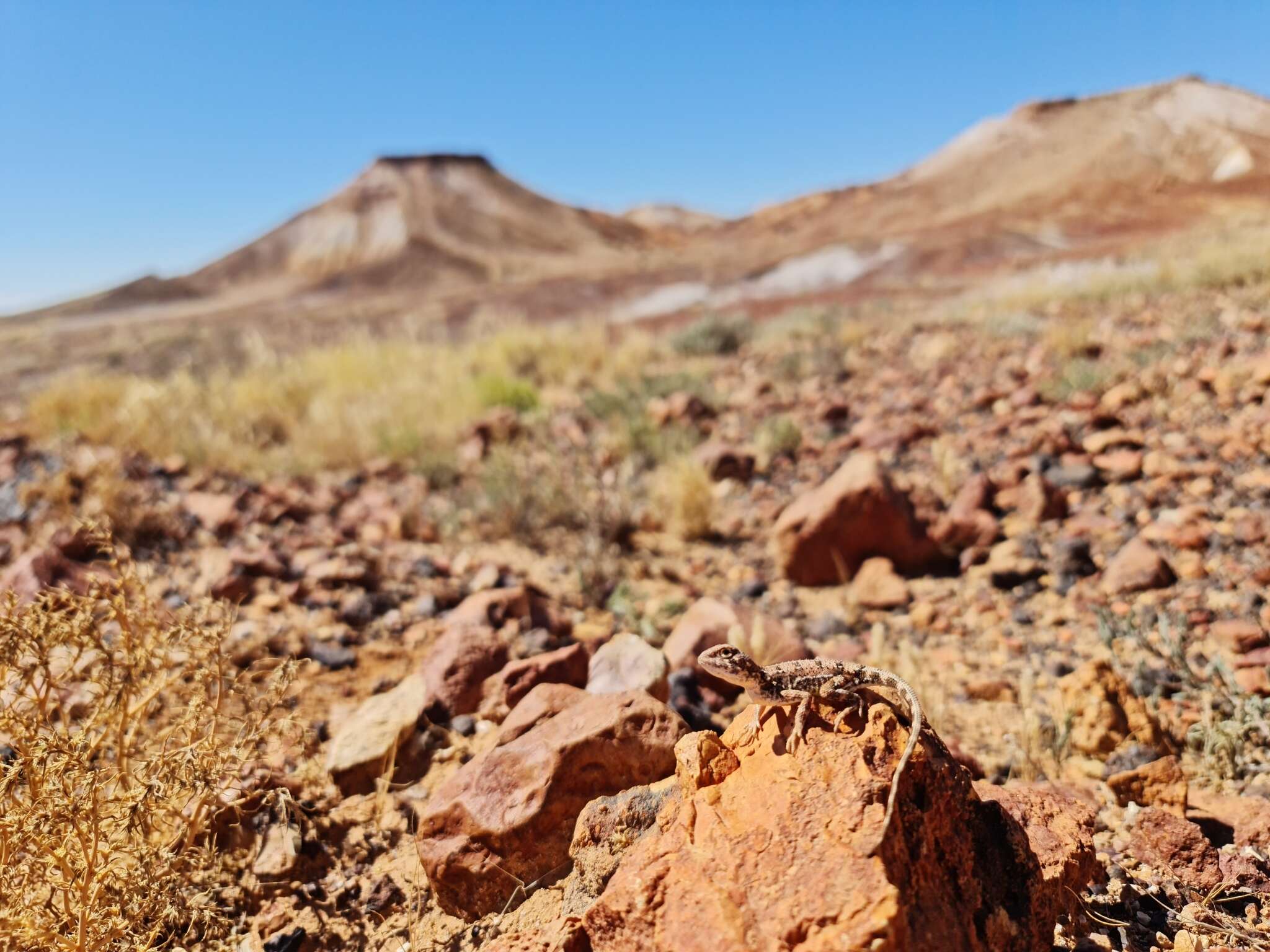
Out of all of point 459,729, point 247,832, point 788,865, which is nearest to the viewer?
point 788,865

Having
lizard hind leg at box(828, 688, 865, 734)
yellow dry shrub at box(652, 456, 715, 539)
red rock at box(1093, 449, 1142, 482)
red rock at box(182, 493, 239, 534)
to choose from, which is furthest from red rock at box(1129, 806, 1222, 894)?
red rock at box(182, 493, 239, 534)

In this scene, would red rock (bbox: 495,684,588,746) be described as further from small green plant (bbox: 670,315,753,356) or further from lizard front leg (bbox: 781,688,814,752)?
small green plant (bbox: 670,315,753,356)

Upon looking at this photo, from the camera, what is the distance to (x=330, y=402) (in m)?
7.41

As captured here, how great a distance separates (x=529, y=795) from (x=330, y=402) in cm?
618

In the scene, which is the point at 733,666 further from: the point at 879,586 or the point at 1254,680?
the point at 879,586

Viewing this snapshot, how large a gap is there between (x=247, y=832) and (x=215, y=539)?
8.59ft

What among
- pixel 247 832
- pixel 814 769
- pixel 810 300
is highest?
pixel 810 300

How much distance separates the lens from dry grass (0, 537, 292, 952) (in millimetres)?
1677

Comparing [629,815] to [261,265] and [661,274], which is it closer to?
[661,274]

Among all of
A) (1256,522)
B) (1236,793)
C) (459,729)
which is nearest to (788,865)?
(459,729)

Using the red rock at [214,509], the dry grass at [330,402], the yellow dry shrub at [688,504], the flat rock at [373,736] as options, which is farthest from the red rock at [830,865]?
the dry grass at [330,402]

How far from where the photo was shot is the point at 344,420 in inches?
264

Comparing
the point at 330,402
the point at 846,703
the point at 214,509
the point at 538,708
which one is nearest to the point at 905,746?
the point at 846,703

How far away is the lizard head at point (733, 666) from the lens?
169 cm
